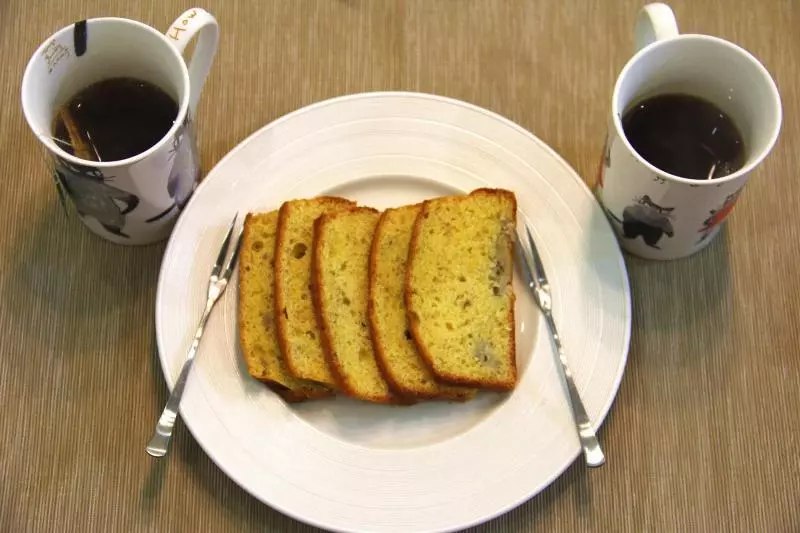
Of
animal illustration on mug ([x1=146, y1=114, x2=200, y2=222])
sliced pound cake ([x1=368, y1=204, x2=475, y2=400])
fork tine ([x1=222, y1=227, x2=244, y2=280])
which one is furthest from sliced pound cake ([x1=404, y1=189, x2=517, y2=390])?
animal illustration on mug ([x1=146, y1=114, x2=200, y2=222])

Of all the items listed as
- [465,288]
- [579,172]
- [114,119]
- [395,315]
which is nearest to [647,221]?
[579,172]

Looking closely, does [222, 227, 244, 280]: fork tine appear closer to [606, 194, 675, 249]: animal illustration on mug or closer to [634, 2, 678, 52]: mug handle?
[606, 194, 675, 249]: animal illustration on mug

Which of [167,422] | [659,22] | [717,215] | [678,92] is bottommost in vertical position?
[167,422]

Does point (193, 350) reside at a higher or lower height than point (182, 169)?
lower

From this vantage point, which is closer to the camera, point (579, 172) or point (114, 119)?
point (114, 119)

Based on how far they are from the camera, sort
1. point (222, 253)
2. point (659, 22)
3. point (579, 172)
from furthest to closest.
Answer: point (579, 172) < point (222, 253) < point (659, 22)

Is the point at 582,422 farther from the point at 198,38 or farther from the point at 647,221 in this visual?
the point at 198,38

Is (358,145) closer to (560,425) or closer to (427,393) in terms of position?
(427,393)

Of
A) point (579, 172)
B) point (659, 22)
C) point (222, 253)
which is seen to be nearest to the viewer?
point (659, 22)
